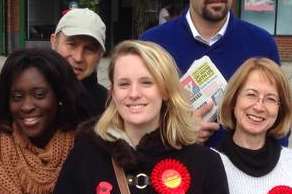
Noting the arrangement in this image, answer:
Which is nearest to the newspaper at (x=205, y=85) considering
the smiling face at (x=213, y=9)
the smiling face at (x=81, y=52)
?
the smiling face at (x=213, y=9)

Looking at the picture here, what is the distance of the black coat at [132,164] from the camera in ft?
9.13

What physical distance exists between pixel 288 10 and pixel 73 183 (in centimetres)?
1667

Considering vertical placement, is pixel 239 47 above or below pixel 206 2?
below

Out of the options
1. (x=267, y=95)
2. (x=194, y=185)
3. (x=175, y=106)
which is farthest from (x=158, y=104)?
(x=267, y=95)

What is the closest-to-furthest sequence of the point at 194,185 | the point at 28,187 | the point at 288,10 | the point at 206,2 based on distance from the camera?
the point at 194,185 < the point at 28,187 < the point at 206,2 < the point at 288,10

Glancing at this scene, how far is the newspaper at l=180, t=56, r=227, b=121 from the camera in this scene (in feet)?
11.9

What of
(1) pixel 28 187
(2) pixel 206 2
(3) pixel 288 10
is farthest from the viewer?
(3) pixel 288 10

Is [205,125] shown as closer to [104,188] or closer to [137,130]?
[137,130]

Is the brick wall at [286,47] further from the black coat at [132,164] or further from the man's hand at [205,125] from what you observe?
the black coat at [132,164]

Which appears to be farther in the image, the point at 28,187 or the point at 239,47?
the point at 239,47

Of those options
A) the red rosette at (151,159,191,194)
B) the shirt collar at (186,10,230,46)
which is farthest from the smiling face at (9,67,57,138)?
the shirt collar at (186,10,230,46)

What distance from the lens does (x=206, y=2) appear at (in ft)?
12.3

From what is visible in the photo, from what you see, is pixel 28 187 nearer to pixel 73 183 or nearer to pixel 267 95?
pixel 73 183

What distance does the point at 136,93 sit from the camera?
277cm
